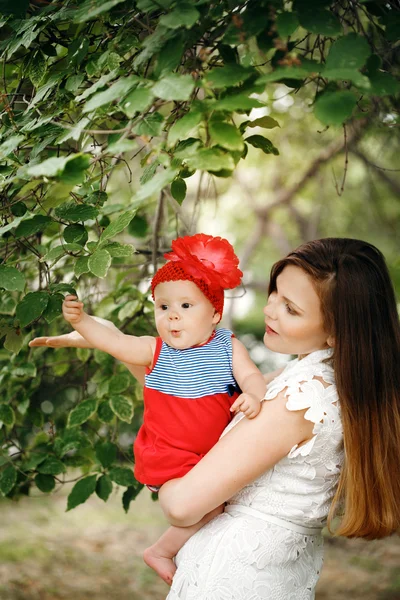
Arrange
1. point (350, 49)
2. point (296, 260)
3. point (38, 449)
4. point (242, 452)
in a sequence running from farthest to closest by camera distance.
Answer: point (38, 449), point (296, 260), point (242, 452), point (350, 49)

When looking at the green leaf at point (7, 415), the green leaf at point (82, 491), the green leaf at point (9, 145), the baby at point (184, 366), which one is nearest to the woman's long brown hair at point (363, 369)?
the baby at point (184, 366)

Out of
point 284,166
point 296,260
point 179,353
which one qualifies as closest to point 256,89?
point 296,260

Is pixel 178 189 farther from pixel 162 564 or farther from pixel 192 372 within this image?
pixel 162 564

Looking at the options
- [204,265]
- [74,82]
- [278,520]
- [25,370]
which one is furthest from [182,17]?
[25,370]

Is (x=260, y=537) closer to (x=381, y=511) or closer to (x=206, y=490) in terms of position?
(x=206, y=490)

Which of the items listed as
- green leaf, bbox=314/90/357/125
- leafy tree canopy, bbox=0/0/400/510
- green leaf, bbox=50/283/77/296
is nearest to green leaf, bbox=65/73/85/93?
leafy tree canopy, bbox=0/0/400/510

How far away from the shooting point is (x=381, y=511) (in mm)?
1939

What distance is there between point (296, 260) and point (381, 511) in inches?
30.4

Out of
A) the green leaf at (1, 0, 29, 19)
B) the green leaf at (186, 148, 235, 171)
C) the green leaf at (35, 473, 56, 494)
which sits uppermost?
the green leaf at (1, 0, 29, 19)

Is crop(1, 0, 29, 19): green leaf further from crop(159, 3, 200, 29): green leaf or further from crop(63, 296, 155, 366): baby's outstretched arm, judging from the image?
crop(63, 296, 155, 366): baby's outstretched arm

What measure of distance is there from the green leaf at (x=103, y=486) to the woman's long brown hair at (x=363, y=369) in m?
1.06

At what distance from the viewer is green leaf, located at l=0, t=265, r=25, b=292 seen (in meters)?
1.65

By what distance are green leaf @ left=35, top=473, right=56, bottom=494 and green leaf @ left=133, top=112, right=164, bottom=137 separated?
5.85 ft

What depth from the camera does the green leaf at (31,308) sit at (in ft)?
5.91
